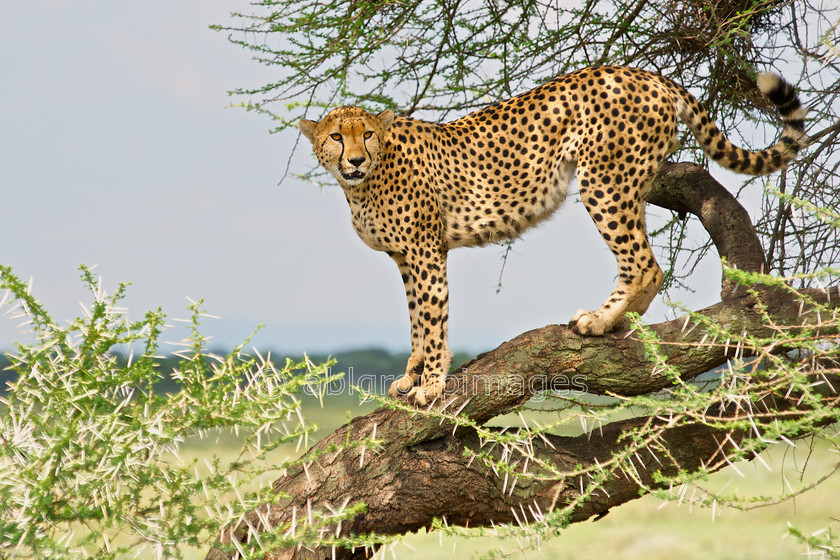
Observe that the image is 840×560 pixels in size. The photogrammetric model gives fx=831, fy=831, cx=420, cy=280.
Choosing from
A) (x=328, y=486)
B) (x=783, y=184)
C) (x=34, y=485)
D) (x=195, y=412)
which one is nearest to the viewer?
(x=34, y=485)

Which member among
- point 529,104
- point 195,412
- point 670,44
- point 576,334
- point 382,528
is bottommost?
point 382,528

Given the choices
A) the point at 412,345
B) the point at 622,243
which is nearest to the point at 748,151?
the point at 622,243

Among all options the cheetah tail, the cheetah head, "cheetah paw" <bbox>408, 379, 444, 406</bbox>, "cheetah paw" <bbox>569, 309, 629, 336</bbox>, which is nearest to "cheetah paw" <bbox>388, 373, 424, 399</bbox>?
"cheetah paw" <bbox>408, 379, 444, 406</bbox>

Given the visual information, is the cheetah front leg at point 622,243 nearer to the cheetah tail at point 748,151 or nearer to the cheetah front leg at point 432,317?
the cheetah tail at point 748,151

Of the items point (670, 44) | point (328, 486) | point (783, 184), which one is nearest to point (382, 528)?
point (328, 486)

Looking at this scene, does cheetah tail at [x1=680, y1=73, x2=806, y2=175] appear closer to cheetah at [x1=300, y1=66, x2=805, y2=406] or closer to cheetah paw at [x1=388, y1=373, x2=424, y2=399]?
cheetah at [x1=300, y1=66, x2=805, y2=406]

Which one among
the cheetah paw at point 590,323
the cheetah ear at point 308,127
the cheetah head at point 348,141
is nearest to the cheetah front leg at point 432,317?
the cheetah head at point 348,141

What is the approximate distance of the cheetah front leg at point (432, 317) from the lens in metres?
3.72

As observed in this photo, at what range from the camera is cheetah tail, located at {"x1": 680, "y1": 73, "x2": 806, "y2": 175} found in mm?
3996

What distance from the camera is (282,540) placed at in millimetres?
2510

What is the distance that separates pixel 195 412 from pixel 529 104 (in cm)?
224

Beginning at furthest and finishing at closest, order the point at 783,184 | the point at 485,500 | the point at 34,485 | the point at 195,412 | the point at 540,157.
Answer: the point at 783,184 → the point at 540,157 → the point at 485,500 → the point at 195,412 → the point at 34,485

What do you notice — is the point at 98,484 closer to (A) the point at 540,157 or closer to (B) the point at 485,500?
(B) the point at 485,500

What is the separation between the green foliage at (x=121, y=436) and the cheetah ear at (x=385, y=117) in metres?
1.59
